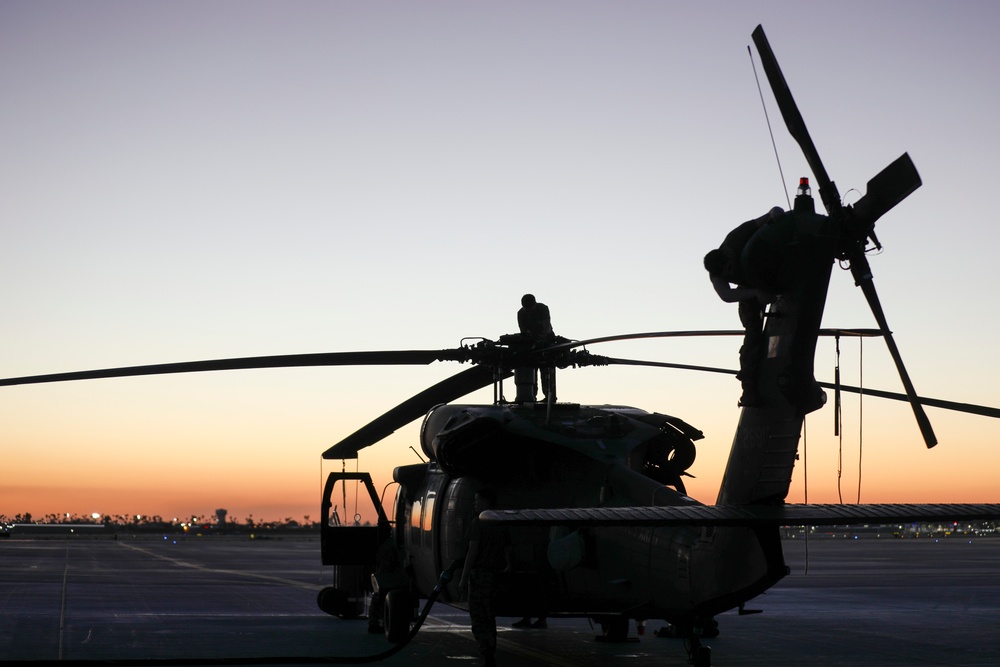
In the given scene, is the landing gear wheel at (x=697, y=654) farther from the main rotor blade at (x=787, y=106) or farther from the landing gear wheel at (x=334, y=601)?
the landing gear wheel at (x=334, y=601)

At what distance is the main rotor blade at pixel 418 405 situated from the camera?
16.1m

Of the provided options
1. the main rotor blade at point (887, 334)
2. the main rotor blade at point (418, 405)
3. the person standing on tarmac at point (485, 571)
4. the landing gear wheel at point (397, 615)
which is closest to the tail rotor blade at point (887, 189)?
the main rotor blade at point (887, 334)

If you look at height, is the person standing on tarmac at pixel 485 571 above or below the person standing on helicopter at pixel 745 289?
below

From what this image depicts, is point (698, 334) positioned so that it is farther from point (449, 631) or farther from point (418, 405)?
point (449, 631)

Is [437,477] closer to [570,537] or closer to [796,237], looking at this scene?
[570,537]

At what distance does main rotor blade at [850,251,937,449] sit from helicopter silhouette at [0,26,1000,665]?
1 centimetres

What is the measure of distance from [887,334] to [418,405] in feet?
28.7

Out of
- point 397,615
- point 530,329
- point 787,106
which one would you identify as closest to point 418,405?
point 530,329

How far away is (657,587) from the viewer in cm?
1152

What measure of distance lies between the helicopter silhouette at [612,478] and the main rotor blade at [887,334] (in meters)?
0.01

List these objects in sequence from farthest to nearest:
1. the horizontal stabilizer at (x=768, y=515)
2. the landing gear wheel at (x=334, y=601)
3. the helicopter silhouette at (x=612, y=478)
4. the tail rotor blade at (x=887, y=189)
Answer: the landing gear wheel at (x=334, y=601), the horizontal stabilizer at (x=768, y=515), the helicopter silhouette at (x=612, y=478), the tail rotor blade at (x=887, y=189)

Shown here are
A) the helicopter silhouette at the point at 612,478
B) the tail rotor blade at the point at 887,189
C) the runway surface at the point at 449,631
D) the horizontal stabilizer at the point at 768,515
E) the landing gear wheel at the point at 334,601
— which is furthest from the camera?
the landing gear wheel at the point at 334,601

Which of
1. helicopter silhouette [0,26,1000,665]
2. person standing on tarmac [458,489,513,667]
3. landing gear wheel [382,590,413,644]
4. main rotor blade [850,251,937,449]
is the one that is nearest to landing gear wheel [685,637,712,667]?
helicopter silhouette [0,26,1000,665]

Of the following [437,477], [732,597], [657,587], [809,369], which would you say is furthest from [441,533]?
[809,369]
